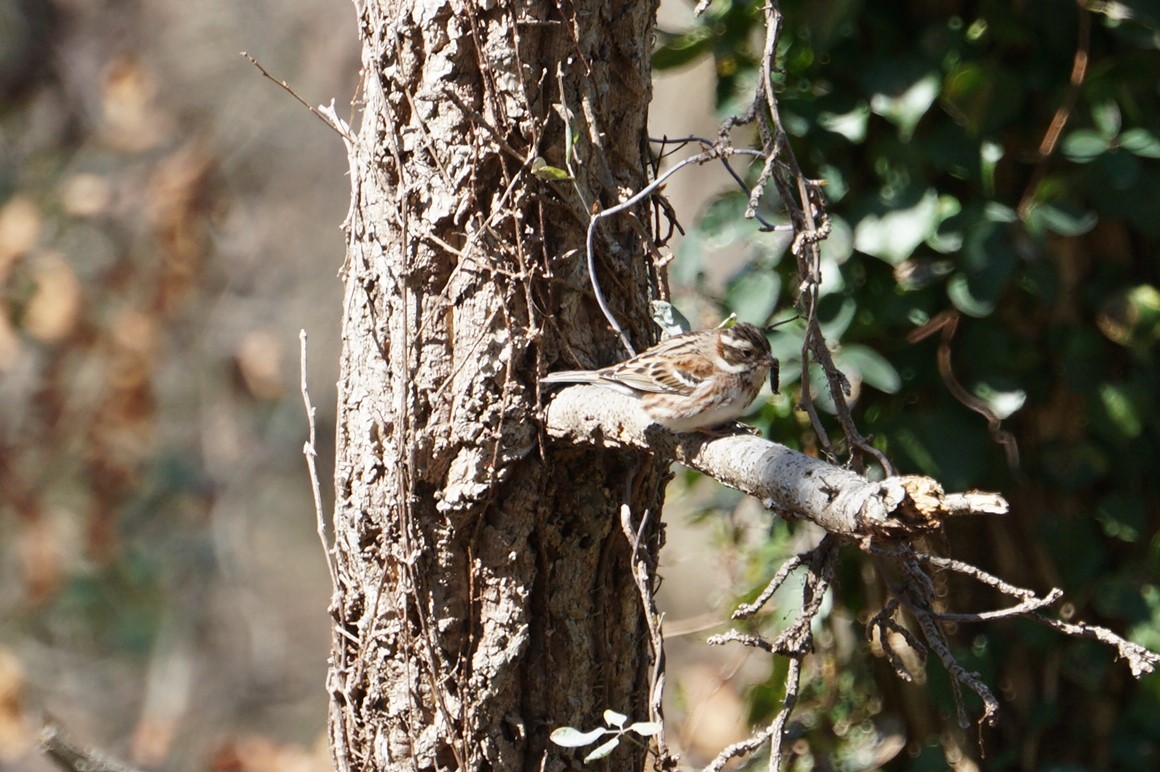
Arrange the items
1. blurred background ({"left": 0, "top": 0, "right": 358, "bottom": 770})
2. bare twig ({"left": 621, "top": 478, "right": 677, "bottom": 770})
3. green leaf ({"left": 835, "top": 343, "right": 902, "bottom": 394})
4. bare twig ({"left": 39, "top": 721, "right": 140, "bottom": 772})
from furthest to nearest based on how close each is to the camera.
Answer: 1. blurred background ({"left": 0, "top": 0, "right": 358, "bottom": 770})
2. green leaf ({"left": 835, "top": 343, "right": 902, "bottom": 394})
3. bare twig ({"left": 621, "top": 478, "right": 677, "bottom": 770})
4. bare twig ({"left": 39, "top": 721, "right": 140, "bottom": 772})

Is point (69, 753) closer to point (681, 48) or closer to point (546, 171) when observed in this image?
point (546, 171)

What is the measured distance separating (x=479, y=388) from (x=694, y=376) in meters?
0.44

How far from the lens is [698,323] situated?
3.26 metres

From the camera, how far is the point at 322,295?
24.5 ft

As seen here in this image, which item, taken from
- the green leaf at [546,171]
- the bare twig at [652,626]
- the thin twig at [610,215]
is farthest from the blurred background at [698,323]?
the green leaf at [546,171]

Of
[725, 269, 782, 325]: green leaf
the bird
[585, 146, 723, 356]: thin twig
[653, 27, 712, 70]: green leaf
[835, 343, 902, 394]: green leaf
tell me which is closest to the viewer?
[585, 146, 723, 356]: thin twig

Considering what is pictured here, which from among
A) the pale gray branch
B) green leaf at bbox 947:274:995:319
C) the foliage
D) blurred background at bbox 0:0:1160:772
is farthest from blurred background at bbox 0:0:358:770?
the pale gray branch

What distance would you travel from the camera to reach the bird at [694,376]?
Result: 2.21 meters

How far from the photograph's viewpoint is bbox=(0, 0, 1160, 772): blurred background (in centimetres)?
297

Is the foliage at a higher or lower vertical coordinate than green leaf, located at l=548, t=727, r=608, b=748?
higher

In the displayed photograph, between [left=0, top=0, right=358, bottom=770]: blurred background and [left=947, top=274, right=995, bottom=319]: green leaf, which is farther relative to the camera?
[left=0, top=0, right=358, bottom=770]: blurred background

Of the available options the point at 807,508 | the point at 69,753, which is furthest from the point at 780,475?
the point at 69,753

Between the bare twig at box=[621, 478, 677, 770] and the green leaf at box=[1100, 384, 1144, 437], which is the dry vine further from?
the green leaf at box=[1100, 384, 1144, 437]

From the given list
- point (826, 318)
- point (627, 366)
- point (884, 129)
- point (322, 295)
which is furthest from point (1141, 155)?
point (322, 295)
